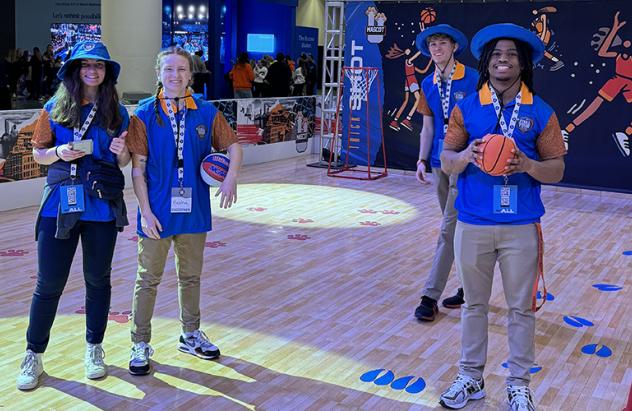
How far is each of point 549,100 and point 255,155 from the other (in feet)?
14.5

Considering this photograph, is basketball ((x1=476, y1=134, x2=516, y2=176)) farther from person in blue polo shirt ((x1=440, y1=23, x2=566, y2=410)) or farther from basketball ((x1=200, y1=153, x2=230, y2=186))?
basketball ((x1=200, y1=153, x2=230, y2=186))

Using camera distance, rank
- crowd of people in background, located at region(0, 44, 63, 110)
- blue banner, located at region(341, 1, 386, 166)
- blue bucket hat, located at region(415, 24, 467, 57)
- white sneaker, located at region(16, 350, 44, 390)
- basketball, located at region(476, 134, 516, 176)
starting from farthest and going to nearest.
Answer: crowd of people in background, located at region(0, 44, 63, 110)
blue banner, located at region(341, 1, 386, 166)
blue bucket hat, located at region(415, 24, 467, 57)
white sneaker, located at region(16, 350, 44, 390)
basketball, located at region(476, 134, 516, 176)

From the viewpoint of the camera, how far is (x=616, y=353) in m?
4.60

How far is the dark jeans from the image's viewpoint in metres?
3.65

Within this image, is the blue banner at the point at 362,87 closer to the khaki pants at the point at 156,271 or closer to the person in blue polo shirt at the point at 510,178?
the khaki pants at the point at 156,271

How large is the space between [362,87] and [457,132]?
8.69m

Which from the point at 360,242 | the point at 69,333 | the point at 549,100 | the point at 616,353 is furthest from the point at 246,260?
the point at 549,100

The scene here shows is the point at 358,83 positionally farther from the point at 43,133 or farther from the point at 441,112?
the point at 43,133

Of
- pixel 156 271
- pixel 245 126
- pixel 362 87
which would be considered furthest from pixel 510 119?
pixel 245 126

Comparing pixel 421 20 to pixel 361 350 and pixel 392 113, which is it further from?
pixel 361 350

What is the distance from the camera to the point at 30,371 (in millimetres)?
3789

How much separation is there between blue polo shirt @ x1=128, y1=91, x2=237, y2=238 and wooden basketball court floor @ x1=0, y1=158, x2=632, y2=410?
79 centimetres

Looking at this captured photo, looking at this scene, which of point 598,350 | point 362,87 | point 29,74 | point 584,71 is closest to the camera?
A: point 598,350

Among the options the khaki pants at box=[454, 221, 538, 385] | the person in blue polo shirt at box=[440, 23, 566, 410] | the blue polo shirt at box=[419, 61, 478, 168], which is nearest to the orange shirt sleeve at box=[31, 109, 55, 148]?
the person in blue polo shirt at box=[440, 23, 566, 410]
